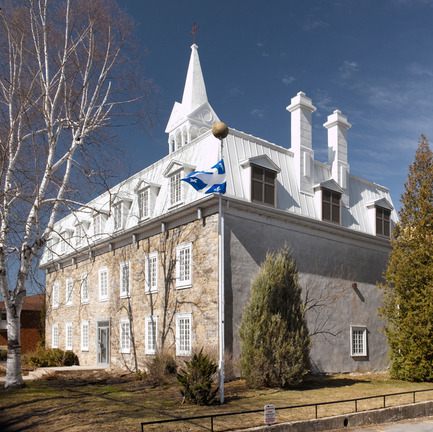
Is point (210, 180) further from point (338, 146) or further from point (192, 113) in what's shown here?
point (338, 146)

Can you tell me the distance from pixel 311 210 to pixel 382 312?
4.97m

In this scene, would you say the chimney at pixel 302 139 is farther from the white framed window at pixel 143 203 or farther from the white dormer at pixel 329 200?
the white framed window at pixel 143 203

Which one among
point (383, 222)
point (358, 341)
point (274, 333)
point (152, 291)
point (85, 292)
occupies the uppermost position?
point (383, 222)

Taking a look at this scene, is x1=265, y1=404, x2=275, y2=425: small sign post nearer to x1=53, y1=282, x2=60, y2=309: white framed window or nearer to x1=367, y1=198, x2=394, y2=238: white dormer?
x1=367, y1=198, x2=394, y2=238: white dormer

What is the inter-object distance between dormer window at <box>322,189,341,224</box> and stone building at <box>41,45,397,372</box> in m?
0.05

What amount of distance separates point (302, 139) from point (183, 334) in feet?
31.9

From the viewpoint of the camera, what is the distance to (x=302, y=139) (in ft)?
71.8

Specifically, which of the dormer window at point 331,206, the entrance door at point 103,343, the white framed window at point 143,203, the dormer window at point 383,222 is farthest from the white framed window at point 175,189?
the dormer window at point 383,222

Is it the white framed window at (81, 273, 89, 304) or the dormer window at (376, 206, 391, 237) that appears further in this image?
the white framed window at (81, 273, 89, 304)

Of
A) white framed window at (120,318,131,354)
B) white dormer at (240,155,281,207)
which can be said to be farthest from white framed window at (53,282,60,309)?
white dormer at (240,155,281,207)

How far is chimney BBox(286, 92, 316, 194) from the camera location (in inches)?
847

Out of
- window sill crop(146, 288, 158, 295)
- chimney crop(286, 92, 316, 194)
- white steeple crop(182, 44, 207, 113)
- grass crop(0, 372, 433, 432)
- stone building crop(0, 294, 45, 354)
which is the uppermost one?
white steeple crop(182, 44, 207, 113)

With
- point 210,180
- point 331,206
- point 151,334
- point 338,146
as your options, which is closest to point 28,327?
point 151,334

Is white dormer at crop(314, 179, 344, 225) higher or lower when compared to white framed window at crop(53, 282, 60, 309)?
higher
